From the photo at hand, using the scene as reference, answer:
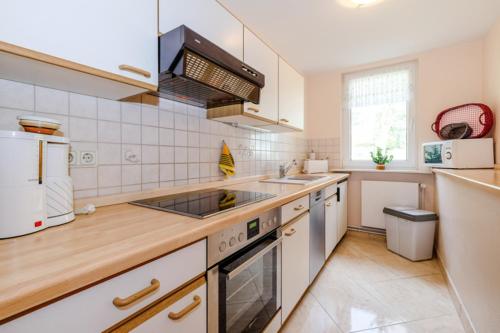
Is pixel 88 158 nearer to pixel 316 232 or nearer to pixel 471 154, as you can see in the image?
pixel 316 232

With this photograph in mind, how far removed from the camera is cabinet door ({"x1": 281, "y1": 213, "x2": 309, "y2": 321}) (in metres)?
1.36

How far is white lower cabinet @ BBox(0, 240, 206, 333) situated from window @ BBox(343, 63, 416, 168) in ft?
9.72

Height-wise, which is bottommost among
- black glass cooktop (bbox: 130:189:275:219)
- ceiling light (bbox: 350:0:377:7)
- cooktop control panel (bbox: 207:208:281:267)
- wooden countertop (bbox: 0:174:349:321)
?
cooktop control panel (bbox: 207:208:281:267)

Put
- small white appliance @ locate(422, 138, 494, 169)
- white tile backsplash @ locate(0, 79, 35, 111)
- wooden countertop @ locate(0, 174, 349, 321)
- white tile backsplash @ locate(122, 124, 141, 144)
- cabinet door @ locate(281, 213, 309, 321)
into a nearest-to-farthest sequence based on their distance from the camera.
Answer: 1. wooden countertop @ locate(0, 174, 349, 321)
2. white tile backsplash @ locate(0, 79, 35, 111)
3. white tile backsplash @ locate(122, 124, 141, 144)
4. cabinet door @ locate(281, 213, 309, 321)
5. small white appliance @ locate(422, 138, 494, 169)

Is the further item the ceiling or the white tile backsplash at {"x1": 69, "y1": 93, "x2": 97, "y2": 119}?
the ceiling

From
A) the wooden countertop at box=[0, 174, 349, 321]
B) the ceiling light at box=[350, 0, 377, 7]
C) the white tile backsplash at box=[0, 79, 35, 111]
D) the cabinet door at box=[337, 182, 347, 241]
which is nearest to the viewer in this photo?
the wooden countertop at box=[0, 174, 349, 321]

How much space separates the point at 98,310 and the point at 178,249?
0.23 m

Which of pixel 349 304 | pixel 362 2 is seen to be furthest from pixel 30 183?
pixel 362 2

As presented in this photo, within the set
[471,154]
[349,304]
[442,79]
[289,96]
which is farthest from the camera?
[442,79]

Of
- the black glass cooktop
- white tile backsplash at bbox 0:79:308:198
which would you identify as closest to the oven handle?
the black glass cooktop

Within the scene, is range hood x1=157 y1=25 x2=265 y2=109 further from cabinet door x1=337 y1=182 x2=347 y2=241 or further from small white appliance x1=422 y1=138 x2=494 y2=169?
small white appliance x1=422 y1=138 x2=494 y2=169

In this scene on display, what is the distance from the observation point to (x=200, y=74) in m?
1.12

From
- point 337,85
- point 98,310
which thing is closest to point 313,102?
point 337,85

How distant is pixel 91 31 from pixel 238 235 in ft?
3.05
